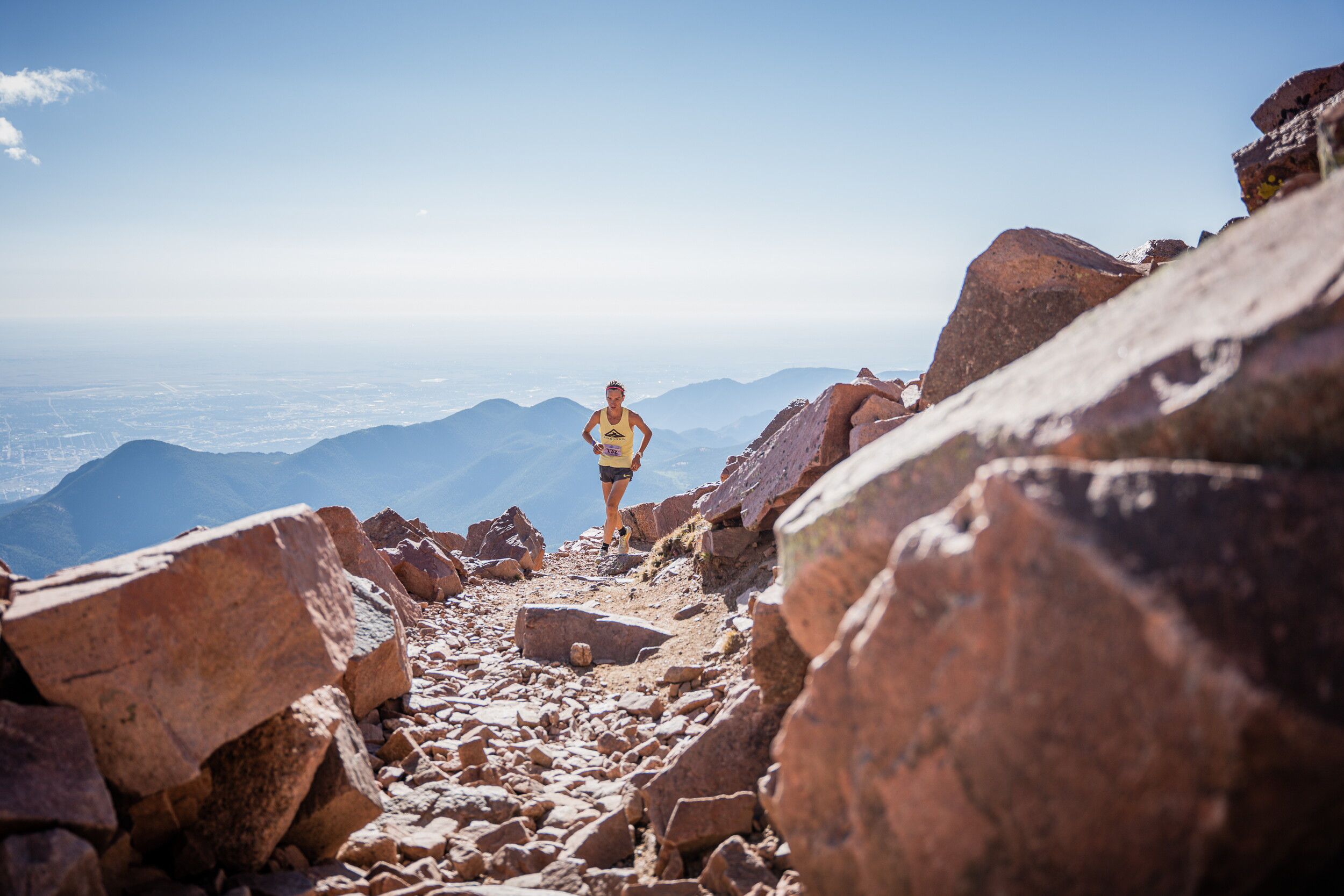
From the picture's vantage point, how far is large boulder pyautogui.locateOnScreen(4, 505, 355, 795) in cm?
302

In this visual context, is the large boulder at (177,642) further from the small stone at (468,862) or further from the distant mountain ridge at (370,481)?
the distant mountain ridge at (370,481)

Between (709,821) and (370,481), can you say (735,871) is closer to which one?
(709,821)

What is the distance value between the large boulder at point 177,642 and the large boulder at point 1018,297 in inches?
220

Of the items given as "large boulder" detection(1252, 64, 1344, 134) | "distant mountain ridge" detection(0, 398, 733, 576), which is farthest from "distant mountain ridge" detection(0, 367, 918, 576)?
"large boulder" detection(1252, 64, 1344, 134)

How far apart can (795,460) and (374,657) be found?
478cm

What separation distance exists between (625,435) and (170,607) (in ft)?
35.0

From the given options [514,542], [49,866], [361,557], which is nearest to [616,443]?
[514,542]

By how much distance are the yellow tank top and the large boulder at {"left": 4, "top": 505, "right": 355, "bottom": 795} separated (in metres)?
10.1

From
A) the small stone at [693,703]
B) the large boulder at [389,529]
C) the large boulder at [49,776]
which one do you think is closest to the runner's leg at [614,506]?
the large boulder at [389,529]

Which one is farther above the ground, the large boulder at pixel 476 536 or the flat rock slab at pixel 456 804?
the flat rock slab at pixel 456 804

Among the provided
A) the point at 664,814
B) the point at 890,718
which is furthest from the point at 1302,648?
the point at 664,814

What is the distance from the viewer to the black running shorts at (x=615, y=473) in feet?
45.2

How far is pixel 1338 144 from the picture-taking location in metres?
2.64

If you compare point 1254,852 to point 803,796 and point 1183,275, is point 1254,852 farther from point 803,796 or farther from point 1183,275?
point 1183,275
